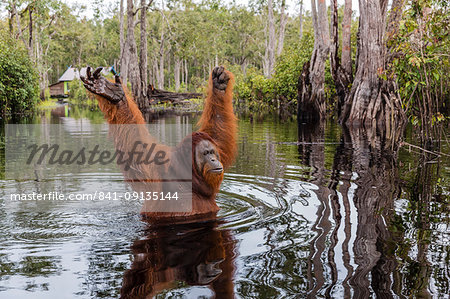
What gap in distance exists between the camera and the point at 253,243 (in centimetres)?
401

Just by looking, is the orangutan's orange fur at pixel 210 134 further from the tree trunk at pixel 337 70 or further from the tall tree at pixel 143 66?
the tall tree at pixel 143 66

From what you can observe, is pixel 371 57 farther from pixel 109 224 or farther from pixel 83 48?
pixel 83 48

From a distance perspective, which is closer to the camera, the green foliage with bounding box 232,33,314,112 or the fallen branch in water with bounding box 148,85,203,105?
the green foliage with bounding box 232,33,314,112

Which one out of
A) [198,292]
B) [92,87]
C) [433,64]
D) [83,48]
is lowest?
[198,292]

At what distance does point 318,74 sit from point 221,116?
1511cm

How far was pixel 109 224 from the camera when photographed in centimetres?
484

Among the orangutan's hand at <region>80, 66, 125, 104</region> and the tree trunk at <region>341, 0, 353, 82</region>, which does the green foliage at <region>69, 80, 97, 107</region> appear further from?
the orangutan's hand at <region>80, 66, 125, 104</region>

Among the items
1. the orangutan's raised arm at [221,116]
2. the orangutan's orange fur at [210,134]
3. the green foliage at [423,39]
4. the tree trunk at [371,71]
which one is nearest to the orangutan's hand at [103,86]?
the orangutan's orange fur at [210,134]

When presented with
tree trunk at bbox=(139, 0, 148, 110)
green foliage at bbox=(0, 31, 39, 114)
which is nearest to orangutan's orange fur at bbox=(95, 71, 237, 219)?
green foliage at bbox=(0, 31, 39, 114)

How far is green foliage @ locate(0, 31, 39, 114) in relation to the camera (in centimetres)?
2269

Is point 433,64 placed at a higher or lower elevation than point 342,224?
higher

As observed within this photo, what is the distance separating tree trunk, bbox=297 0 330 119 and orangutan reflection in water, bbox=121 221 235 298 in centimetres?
1582

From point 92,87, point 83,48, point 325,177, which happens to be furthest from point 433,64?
point 83,48

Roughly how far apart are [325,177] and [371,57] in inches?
331
